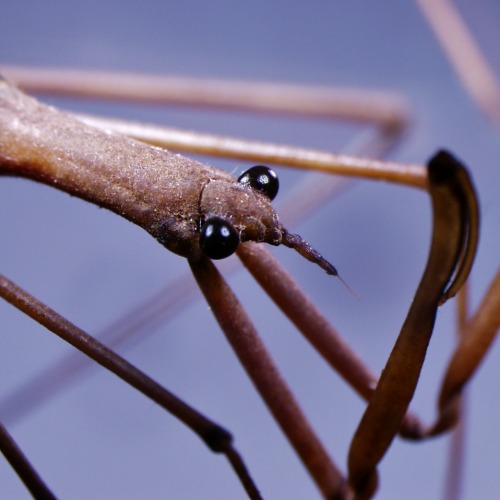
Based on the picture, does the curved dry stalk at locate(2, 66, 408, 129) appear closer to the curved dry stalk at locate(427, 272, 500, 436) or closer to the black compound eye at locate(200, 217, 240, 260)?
the curved dry stalk at locate(427, 272, 500, 436)

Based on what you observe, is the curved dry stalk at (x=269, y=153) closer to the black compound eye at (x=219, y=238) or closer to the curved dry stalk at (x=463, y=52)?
the black compound eye at (x=219, y=238)

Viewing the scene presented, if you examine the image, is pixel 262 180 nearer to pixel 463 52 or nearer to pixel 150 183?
pixel 150 183

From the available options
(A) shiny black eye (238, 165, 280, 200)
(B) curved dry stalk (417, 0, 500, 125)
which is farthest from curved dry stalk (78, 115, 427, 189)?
(B) curved dry stalk (417, 0, 500, 125)

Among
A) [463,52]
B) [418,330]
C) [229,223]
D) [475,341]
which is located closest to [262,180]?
[229,223]

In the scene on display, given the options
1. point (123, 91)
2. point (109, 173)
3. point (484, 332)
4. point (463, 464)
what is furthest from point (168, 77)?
point (463, 464)

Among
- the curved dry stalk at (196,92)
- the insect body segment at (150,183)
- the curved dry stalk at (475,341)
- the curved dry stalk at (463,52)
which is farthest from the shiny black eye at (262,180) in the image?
the curved dry stalk at (463,52)

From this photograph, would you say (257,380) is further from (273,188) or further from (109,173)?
(109,173)
